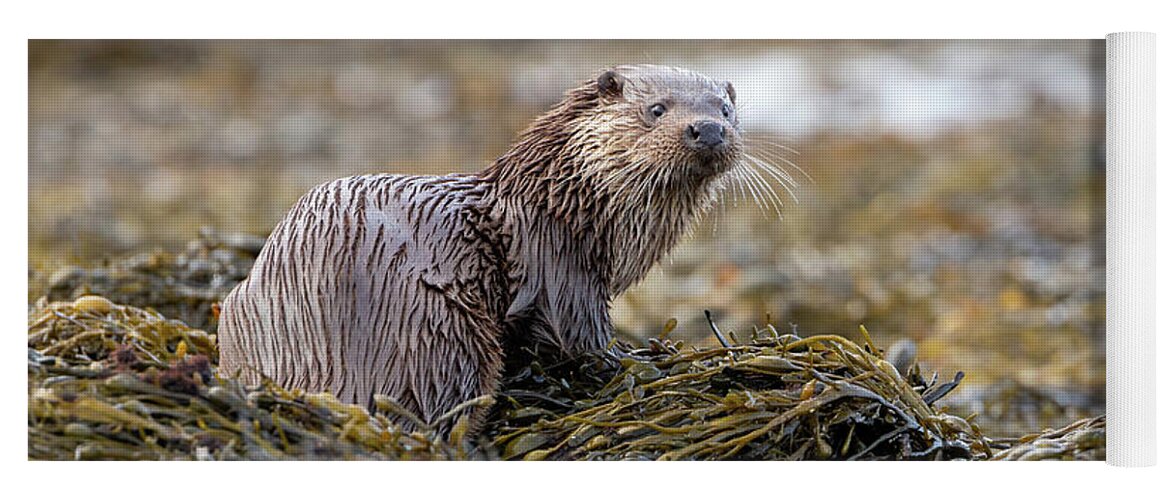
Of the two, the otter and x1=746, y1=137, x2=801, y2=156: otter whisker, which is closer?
the otter

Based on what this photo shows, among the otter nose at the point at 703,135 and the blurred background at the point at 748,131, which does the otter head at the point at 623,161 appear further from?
the blurred background at the point at 748,131

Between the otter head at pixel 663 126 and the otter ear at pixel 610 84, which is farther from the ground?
the otter ear at pixel 610 84

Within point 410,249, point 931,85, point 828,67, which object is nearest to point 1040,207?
point 931,85

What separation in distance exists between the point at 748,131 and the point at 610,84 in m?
0.40

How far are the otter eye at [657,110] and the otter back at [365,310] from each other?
0.55 meters

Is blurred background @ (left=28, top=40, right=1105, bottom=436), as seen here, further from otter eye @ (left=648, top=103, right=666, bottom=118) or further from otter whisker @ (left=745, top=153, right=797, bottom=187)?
otter eye @ (left=648, top=103, right=666, bottom=118)

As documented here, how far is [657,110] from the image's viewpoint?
312cm

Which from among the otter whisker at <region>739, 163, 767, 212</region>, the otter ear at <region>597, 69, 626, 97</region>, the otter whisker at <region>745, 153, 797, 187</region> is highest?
the otter ear at <region>597, 69, 626, 97</region>

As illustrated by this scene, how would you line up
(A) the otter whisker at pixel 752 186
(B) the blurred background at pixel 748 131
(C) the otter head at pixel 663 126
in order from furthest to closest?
(B) the blurred background at pixel 748 131 → (A) the otter whisker at pixel 752 186 → (C) the otter head at pixel 663 126

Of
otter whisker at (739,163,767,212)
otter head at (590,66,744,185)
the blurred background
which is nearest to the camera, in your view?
otter head at (590,66,744,185)

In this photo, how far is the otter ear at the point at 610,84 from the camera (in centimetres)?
316

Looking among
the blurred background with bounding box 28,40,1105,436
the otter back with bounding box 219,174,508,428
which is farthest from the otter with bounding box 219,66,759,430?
the blurred background with bounding box 28,40,1105,436

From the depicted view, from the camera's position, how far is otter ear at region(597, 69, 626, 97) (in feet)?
10.4

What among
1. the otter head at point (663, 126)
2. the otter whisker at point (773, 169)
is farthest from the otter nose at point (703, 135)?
the otter whisker at point (773, 169)
